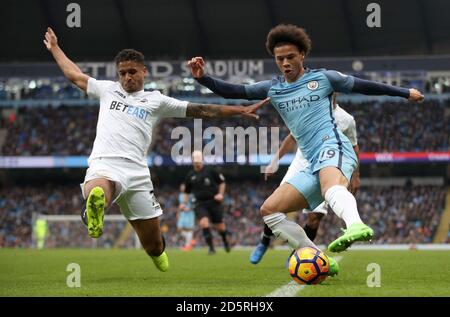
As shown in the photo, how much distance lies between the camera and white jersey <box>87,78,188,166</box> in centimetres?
825

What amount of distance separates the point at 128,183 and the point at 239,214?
84.8 ft

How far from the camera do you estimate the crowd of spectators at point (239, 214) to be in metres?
29.9

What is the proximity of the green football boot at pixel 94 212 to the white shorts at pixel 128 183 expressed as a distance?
51 centimetres

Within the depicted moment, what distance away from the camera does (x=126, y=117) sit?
27.2 ft

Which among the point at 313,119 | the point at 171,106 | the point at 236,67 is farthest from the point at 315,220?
the point at 236,67

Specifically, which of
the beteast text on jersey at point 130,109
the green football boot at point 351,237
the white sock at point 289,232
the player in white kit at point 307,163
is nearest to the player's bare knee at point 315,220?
the player in white kit at point 307,163

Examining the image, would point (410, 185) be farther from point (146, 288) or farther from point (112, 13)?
point (146, 288)

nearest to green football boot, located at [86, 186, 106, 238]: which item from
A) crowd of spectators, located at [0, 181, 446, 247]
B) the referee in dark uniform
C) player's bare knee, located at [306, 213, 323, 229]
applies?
player's bare knee, located at [306, 213, 323, 229]

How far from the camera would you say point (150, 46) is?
32.7 m

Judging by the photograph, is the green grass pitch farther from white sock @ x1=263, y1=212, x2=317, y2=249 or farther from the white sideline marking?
white sock @ x1=263, y1=212, x2=317, y2=249

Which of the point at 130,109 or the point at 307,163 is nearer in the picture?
the point at 130,109

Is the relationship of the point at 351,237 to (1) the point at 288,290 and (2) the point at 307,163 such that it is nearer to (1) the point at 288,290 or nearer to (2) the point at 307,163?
(1) the point at 288,290

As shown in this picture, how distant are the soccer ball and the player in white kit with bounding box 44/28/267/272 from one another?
1.72 m
